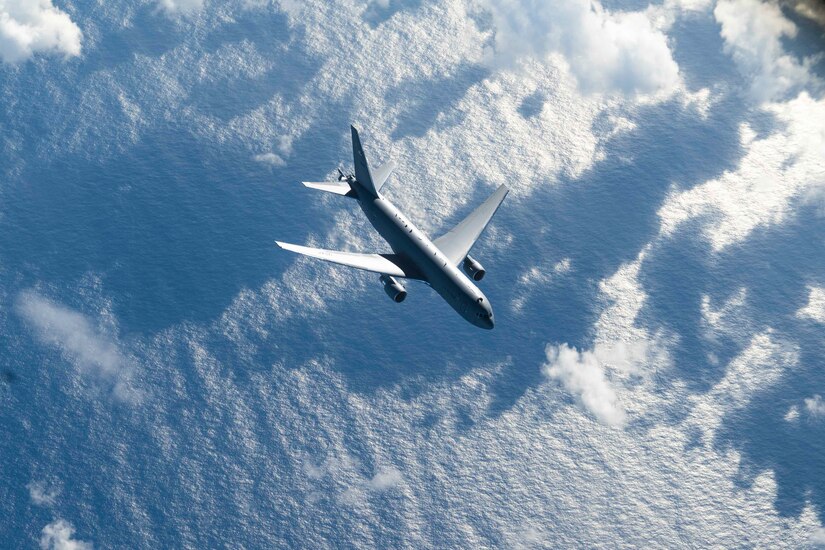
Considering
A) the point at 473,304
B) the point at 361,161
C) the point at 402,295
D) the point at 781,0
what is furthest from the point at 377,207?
the point at 781,0

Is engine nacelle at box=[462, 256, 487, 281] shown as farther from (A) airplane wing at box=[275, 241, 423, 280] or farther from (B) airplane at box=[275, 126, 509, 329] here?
(A) airplane wing at box=[275, 241, 423, 280]

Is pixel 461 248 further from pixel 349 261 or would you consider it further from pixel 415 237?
pixel 349 261

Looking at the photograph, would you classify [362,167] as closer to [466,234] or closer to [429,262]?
[466,234]

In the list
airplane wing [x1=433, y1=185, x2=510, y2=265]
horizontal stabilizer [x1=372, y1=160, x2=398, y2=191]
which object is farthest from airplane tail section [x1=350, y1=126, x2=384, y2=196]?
airplane wing [x1=433, y1=185, x2=510, y2=265]

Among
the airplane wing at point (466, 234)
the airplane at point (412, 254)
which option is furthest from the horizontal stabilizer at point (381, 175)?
the airplane wing at point (466, 234)

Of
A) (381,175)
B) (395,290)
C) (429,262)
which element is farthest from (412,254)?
(381,175)

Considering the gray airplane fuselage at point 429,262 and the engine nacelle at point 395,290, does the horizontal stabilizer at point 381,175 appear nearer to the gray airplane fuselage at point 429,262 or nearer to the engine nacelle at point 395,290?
the gray airplane fuselage at point 429,262
